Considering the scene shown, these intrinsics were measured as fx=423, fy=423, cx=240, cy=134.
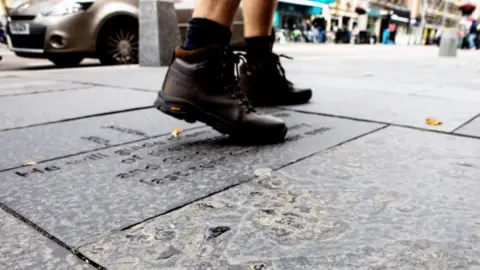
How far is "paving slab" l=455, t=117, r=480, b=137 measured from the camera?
179cm

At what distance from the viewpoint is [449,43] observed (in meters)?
9.38

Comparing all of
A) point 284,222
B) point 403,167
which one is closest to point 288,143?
point 403,167

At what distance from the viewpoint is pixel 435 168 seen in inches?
51.4

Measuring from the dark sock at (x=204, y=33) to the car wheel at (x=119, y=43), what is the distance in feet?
14.4

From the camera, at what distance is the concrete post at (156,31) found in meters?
5.19

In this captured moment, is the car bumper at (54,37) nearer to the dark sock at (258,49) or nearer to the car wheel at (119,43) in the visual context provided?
the car wheel at (119,43)

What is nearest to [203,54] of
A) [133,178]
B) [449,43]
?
[133,178]

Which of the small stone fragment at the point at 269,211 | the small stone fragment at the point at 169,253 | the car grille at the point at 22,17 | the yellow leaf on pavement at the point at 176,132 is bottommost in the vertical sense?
the small stone fragment at the point at 169,253

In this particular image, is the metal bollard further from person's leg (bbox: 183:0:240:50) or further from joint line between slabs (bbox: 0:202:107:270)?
joint line between slabs (bbox: 0:202:107:270)

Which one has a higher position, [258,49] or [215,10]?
[215,10]

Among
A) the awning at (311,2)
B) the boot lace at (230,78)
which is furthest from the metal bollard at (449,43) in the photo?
the awning at (311,2)

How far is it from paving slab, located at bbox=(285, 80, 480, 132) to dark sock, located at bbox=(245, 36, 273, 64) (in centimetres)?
32

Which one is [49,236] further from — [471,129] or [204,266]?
[471,129]

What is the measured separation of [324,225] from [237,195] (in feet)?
0.83
